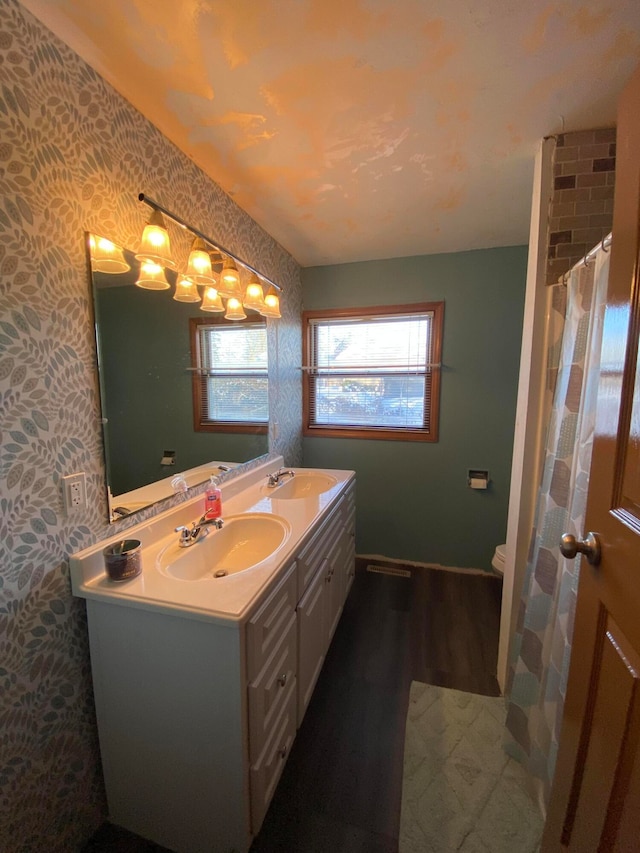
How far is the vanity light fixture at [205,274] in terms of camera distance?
3.83 ft

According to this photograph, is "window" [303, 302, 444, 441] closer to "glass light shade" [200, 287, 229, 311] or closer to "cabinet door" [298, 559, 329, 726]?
"glass light shade" [200, 287, 229, 311]

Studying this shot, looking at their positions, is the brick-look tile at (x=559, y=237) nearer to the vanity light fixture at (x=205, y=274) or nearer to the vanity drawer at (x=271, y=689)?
the vanity light fixture at (x=205, y=274)

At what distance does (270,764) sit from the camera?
1.05 meters

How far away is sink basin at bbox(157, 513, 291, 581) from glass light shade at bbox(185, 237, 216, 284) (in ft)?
3.46

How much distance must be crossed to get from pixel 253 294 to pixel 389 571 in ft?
7.27

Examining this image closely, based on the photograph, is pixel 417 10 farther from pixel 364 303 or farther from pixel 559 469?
pixel 364 303

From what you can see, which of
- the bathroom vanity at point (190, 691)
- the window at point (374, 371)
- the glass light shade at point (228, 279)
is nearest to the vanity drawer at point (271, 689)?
the bathroom vanity at point (190, 691)

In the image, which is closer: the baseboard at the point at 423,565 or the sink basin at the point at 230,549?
the sink basin at the point at 230,549

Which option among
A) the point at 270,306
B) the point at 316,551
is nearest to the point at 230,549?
the point at 316,551

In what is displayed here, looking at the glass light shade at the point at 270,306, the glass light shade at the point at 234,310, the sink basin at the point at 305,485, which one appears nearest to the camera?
the glass light shade at the point at 234,310

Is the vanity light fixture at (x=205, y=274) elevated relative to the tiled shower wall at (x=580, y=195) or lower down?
lower down

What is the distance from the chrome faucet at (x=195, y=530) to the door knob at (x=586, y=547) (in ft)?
3.82

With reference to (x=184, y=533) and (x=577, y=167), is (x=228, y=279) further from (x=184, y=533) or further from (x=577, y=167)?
(x=577, y=167)

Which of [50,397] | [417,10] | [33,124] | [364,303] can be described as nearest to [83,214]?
[33,124]
